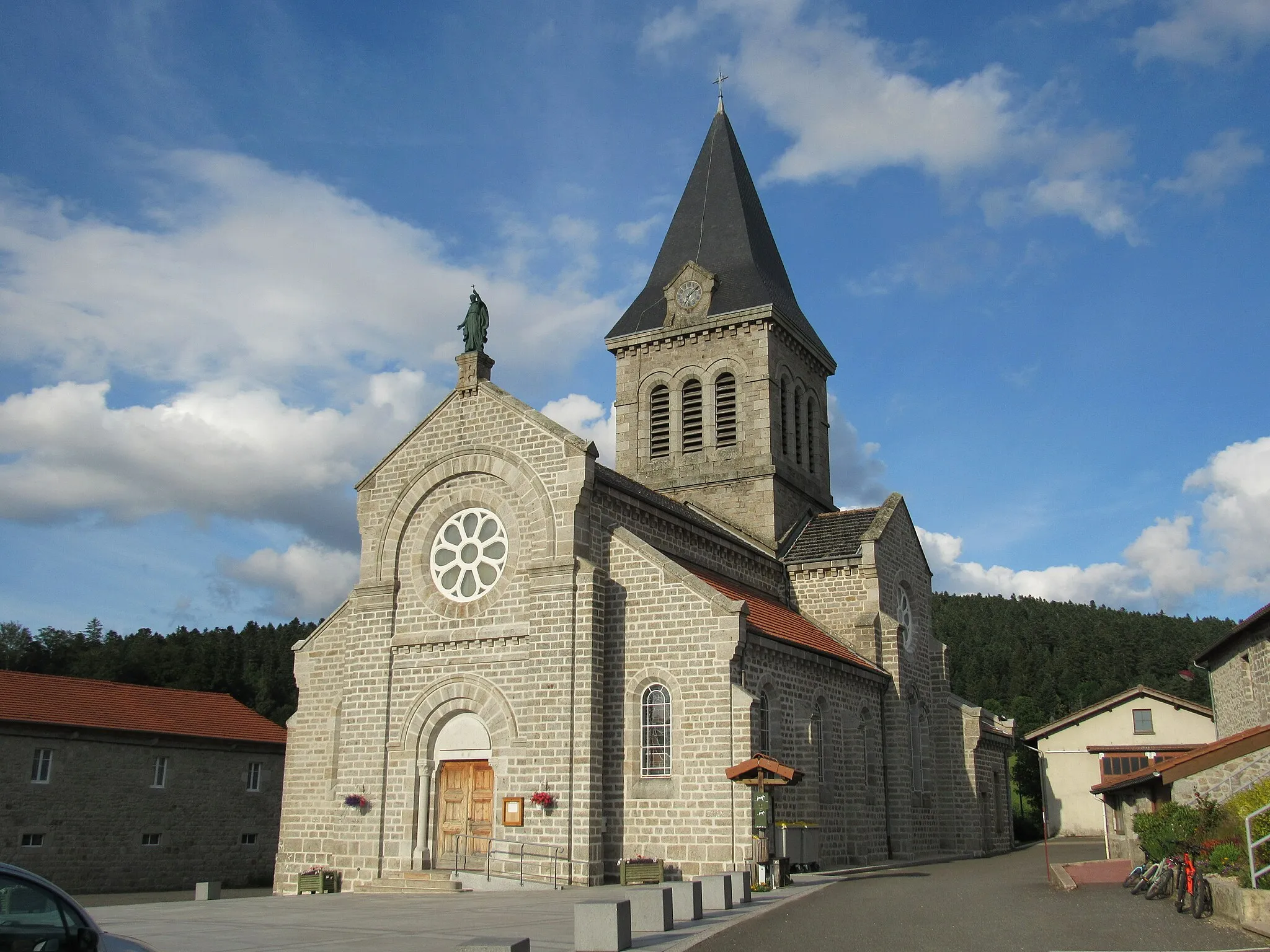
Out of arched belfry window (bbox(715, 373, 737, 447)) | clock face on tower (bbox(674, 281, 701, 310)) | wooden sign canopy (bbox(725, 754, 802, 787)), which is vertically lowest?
wooden sign canopy (bbox(725, 754, 802, 787))

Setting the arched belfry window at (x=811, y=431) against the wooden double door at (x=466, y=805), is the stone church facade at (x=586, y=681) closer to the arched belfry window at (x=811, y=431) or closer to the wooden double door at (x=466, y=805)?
the wooden double door at (x=466, y=805)

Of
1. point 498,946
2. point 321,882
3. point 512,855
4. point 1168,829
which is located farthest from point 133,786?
point 1168,829

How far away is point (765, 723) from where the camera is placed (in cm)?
2394

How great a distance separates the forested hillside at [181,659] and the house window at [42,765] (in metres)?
29.9

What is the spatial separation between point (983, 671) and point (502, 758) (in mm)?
82441

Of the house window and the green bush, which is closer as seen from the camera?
the green bush

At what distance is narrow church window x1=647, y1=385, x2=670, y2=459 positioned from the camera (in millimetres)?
37156

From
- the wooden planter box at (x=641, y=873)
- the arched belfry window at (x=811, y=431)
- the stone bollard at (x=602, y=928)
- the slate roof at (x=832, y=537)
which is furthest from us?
the arched belfry window at (x=811, y=431)

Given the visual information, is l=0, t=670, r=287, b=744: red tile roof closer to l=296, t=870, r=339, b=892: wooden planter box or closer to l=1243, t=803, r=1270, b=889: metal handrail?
l=296, t=870, r=339, b=892: wooden planter box

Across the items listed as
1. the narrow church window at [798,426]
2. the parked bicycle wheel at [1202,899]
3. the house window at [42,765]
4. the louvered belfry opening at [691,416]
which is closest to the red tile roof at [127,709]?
the house window at [42,765]

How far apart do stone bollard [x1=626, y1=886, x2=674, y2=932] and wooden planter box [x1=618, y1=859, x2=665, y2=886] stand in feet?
24.6

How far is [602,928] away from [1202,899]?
7.92 metres

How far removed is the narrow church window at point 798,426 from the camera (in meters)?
37.7

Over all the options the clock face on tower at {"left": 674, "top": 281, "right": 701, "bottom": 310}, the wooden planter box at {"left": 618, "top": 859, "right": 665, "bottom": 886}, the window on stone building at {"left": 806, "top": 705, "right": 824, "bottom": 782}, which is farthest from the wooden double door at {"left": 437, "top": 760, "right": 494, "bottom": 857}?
the clock face on tower at {"left": 674, "top": 281, "right": 701, "bottom": 310}
